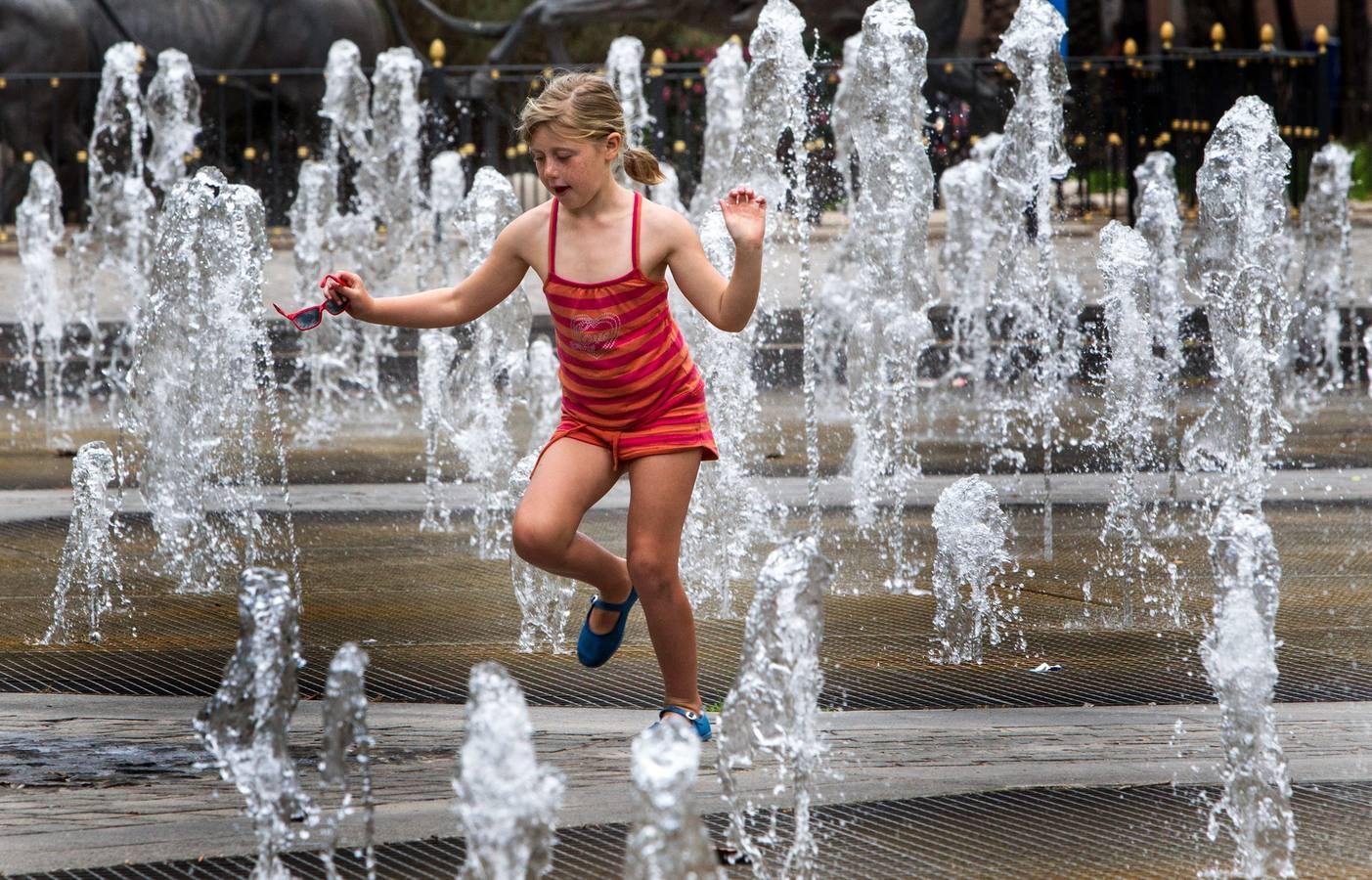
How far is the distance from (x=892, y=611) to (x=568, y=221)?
2.11 meters

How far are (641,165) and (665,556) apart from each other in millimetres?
860

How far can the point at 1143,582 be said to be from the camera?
21.2 feet

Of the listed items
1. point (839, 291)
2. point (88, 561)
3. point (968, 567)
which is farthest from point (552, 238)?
point (839, 291)

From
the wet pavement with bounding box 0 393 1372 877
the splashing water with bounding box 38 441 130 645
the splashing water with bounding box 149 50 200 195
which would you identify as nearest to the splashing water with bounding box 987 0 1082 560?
the wet pavement with bounding box 0 393 1372 877

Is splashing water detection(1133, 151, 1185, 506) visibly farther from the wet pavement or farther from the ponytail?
the ponytail

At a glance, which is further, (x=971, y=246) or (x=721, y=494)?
(x=971, y=246)

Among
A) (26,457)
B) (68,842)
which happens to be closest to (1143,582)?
(68,842)

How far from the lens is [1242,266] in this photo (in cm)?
897

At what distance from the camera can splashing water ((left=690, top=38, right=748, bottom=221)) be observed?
1461 cm

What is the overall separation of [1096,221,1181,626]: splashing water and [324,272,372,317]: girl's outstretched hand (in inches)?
102

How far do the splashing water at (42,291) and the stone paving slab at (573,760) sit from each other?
7.92 m

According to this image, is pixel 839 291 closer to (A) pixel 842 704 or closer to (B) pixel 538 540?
(A) pixel 842 704

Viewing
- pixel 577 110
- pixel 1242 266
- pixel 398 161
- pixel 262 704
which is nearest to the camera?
pixel 262 704

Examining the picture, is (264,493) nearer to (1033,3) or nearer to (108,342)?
(1033,3)
